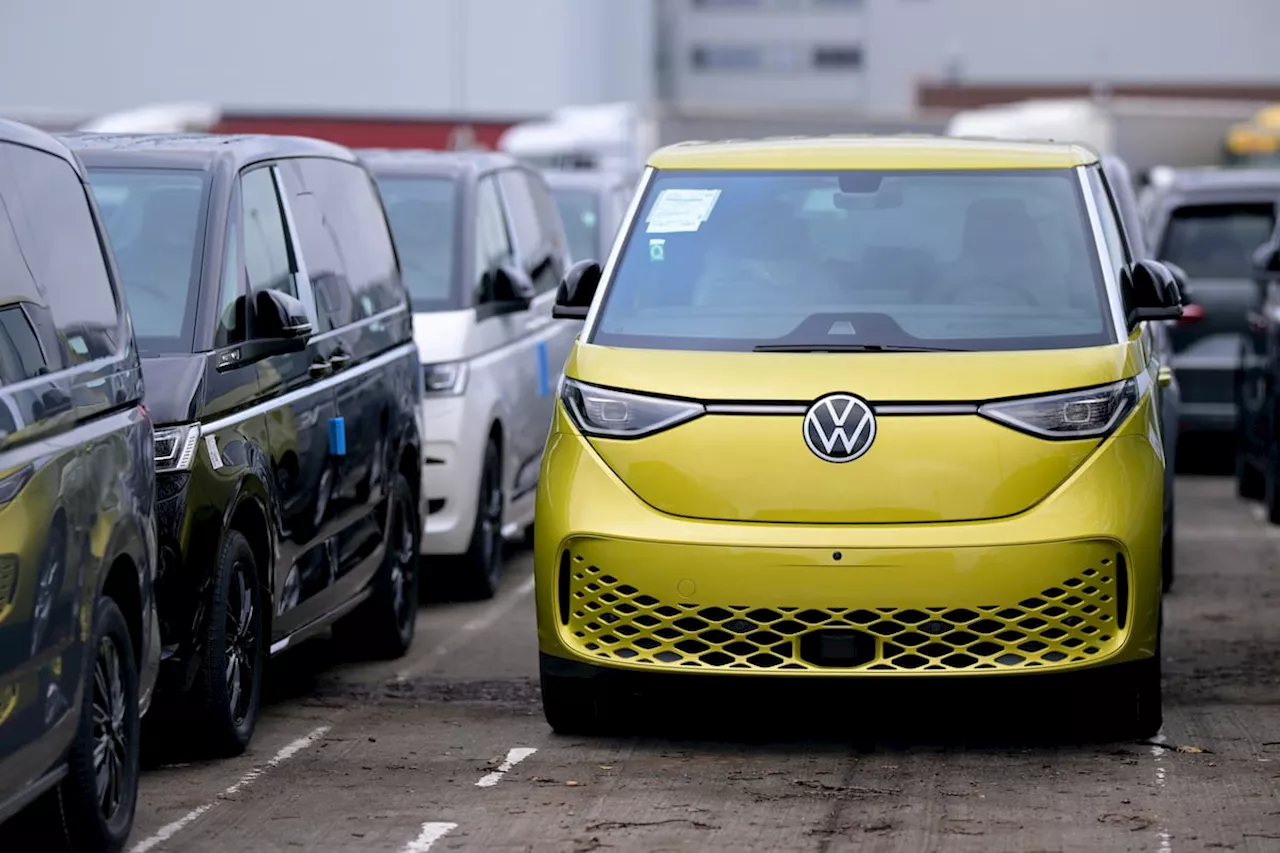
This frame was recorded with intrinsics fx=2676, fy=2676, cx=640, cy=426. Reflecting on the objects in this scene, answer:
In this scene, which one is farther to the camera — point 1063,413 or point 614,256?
point 614,256

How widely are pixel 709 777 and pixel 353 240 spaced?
320cm

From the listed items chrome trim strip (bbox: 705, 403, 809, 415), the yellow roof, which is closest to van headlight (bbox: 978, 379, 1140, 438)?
chrome trim strip (bbox: 705, 403, 809, 415)

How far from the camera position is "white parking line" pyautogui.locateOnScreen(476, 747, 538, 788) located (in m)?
7.37

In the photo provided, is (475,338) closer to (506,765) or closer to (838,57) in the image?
(506,765)

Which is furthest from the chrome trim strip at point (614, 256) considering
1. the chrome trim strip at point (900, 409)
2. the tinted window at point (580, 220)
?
the tinted window at point (580, 220)

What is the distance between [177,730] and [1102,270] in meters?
3.12

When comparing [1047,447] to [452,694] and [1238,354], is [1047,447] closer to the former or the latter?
[452,694]

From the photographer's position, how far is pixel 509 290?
1218 cm

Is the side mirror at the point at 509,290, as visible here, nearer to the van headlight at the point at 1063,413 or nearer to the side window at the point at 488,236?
the side window at the point at 488,236

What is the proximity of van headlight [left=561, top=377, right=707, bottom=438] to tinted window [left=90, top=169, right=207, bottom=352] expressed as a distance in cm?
116

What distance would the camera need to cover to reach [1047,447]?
7562 millimetres

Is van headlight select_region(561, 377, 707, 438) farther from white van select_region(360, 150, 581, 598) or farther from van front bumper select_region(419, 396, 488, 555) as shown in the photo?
van front bumper select_region(419, 396, 488, 555)

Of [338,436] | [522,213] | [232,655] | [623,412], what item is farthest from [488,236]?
[232,655]

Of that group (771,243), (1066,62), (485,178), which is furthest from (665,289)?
(1066,62)
